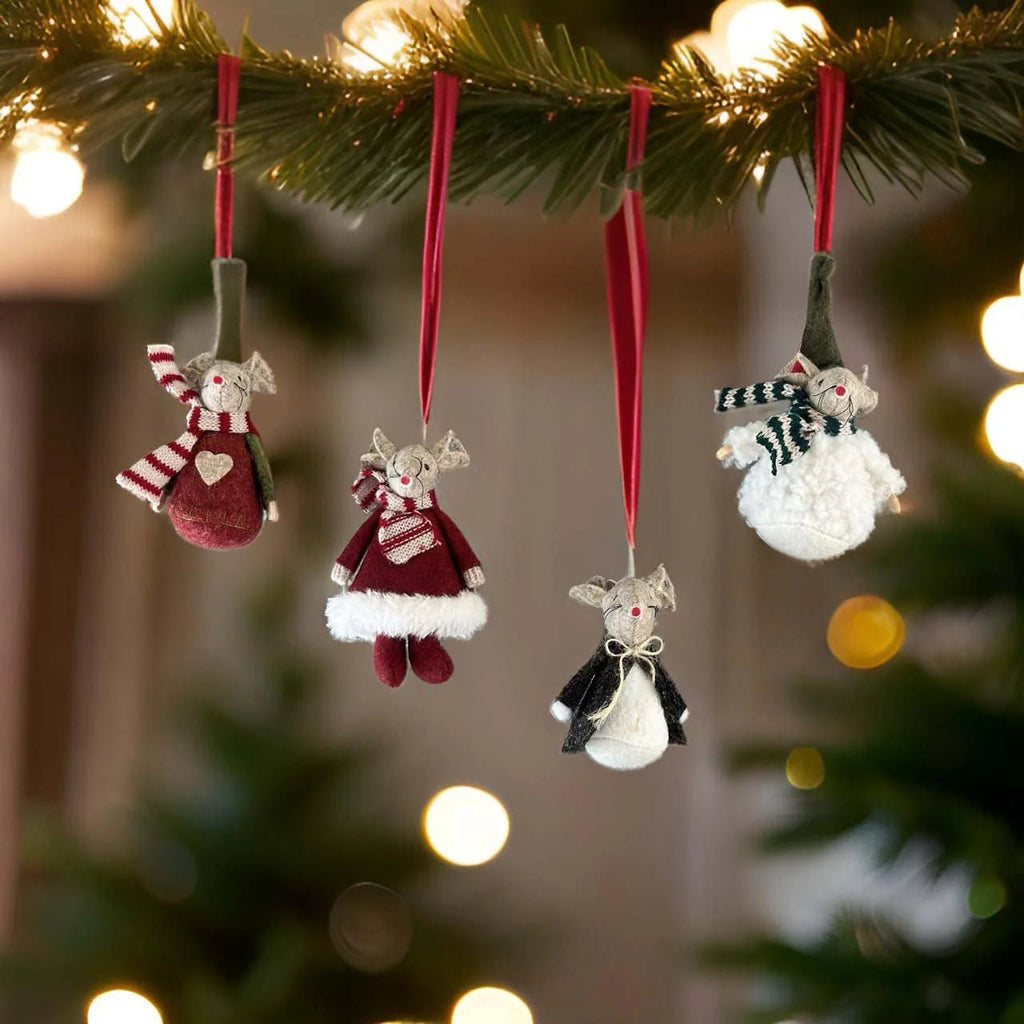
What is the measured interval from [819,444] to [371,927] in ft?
2.68

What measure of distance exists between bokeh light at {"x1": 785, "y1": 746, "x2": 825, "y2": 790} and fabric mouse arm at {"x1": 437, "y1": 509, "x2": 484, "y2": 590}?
356mm

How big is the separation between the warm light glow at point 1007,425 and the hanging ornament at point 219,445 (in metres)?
0.62

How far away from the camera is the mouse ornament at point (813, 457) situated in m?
0.49

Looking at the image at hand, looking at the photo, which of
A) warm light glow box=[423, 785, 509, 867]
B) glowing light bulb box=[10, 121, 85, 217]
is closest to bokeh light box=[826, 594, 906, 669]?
warm light glow box=[423, 785, 509, 867]

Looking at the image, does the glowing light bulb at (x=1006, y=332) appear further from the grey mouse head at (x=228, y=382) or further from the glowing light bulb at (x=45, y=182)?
the glowing light bulb at (x=45, y=182)

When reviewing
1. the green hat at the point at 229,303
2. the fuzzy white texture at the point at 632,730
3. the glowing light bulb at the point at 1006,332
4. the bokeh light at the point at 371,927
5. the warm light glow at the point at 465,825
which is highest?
the glowing light bulb at the point at 1006,332

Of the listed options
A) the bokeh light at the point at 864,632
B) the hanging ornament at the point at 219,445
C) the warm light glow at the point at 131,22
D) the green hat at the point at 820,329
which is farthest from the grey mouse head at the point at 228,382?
the bokeh light at the point at 864,632

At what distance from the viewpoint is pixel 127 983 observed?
1.03m

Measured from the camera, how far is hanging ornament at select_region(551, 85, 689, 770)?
0.51m

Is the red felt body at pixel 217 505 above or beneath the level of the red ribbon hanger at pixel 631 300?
beneath

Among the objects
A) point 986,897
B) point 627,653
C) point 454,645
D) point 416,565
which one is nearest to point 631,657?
point 627,653

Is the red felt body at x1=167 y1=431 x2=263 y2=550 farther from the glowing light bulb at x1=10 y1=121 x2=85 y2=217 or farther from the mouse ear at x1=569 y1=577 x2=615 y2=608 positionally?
the glowing light bulb at x1=10 y1=121 x2=85 y2=217

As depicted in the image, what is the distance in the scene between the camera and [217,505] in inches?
19.7

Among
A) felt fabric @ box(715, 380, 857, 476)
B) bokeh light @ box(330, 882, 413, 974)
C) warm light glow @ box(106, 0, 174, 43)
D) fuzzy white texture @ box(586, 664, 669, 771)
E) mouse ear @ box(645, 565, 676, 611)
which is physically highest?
warm light glow @ box(106, 0, 174, 43)
